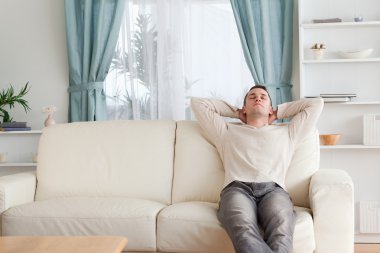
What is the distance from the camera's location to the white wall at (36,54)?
503 centimetres

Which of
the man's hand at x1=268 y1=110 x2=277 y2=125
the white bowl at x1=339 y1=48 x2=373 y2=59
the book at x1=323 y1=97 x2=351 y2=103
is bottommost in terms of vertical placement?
the man's hand at x1=268 y1=110 x2=277 y2=125

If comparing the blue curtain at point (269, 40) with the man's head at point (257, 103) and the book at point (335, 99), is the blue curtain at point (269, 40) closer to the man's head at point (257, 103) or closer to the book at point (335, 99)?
the book at point (335, 99)

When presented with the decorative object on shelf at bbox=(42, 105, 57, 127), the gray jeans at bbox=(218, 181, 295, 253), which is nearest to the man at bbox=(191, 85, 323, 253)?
the gray jeans at bbox=(218, 181, 295, 253)

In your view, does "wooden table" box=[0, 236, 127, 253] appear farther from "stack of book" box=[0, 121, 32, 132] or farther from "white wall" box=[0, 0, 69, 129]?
"white wall" box=[0, 0, 69, 129]

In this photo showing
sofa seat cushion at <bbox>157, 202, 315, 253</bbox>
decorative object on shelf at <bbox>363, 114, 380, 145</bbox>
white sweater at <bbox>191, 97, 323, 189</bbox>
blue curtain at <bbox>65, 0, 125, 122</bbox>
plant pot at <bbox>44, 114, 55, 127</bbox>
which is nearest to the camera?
sofa seat cushion at <bbox>157, 202, 315, 253</bbox>

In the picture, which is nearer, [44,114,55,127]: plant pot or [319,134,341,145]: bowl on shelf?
[319,134,341,145]: bowl on shelf

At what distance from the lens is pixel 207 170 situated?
3.43 m

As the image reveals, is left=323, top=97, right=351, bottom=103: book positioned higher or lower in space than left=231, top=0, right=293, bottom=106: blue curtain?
lower

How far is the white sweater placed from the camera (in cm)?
319

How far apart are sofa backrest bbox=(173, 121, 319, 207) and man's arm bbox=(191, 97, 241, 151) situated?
91 mm

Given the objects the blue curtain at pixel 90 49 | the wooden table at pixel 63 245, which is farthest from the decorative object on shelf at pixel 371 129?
the wooden table at pixel 63 245

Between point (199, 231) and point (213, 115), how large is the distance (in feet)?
2.70

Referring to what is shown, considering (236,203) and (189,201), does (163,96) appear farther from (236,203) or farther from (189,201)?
(236,203)

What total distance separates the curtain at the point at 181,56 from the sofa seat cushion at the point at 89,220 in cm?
169
